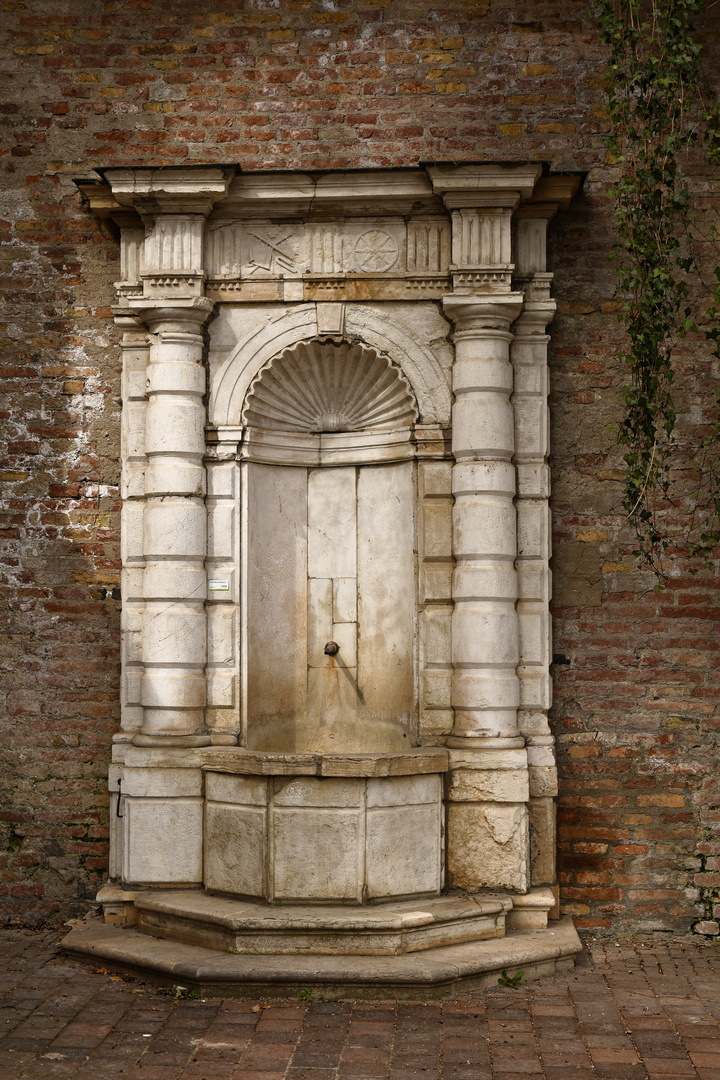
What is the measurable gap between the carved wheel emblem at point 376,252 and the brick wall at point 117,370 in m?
0.45

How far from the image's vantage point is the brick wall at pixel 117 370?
6.20 meters

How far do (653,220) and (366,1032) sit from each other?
403 cm

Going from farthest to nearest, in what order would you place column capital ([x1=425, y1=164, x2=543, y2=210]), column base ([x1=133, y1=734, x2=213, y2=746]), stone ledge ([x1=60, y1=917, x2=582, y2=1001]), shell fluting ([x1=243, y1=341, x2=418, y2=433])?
1. shell fluting ([x1=243, y1=341, x2=418, y2=433])
2. column base ([x1=133, y1=734, x2=213, y2=746])
3. column capital ([x1=425, y1=164, x2=543, y2=210])
4. stone ledge ([x1=60, y1=917, x2=582, y2=1001])

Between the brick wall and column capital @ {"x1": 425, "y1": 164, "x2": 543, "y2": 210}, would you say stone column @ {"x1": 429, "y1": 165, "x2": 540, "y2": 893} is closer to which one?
column capital @ {"x1": 425, "y1": 164, "x2": 543, "y2": 210}

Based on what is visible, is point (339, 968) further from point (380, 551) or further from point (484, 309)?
point (484, 309)

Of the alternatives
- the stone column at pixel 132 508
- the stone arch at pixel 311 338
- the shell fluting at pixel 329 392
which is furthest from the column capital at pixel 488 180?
the stone column at pixel 132 508

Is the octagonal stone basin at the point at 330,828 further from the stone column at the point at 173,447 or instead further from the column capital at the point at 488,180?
the column capital at the point at 488,180

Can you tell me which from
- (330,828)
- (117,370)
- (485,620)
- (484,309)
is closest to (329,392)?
(484,309)

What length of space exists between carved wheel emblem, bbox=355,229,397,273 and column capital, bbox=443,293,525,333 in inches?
17.5

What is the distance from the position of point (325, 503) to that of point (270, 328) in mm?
1112

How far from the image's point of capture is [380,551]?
6559 mm

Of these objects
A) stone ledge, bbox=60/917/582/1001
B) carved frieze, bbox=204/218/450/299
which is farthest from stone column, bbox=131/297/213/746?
stone ledge, bbox=60/917/582/1001

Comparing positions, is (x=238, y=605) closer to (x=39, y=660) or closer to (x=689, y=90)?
(x=39, y=660)

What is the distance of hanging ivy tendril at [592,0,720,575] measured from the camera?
5340 mm
